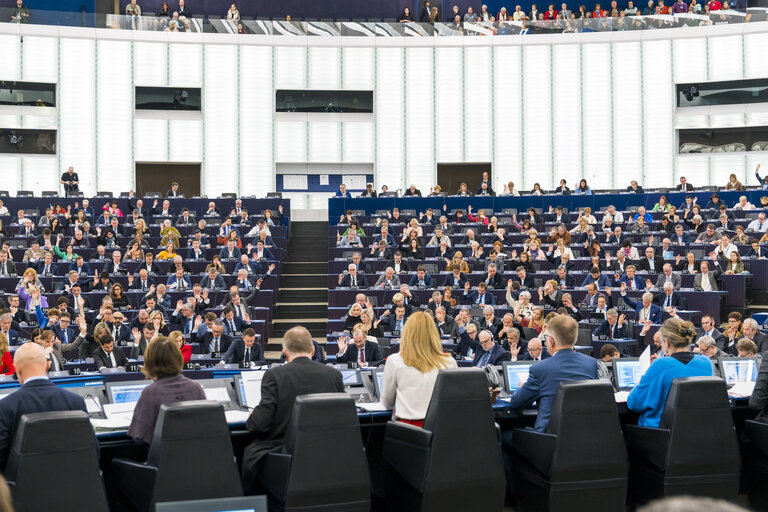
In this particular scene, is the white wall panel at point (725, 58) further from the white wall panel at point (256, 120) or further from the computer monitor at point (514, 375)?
the computer monitor at point (514, 375)

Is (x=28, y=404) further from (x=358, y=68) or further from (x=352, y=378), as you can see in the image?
(x=358, y=68)

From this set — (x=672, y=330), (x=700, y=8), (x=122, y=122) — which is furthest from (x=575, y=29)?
(x=672, y=330)

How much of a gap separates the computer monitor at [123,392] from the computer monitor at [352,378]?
5.53 ft

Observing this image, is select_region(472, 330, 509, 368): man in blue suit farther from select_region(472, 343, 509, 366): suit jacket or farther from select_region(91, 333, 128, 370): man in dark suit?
select_region(91, 333, 128, 370): man in dark suit

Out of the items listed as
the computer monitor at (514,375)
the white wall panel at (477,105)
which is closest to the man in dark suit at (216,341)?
the computer monitor at (514,375)

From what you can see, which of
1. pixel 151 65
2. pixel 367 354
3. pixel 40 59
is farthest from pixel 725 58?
pixel 40 59

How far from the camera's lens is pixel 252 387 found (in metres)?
6.63

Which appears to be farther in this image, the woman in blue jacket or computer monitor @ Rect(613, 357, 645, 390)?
computer monitor @ Rect(613, 357, 645, 390)

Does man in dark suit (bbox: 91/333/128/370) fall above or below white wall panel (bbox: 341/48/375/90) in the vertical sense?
below

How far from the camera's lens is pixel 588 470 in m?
5.61

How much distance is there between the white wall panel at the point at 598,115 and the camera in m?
25.5

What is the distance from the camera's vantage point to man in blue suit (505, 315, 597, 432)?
578 cm

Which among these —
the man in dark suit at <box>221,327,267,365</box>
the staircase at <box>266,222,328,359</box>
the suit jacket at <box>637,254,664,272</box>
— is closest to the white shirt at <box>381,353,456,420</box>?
the man in dark suit at <box>221,327,267,365</box>

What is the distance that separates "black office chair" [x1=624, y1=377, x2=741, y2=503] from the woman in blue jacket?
0.59 ft
